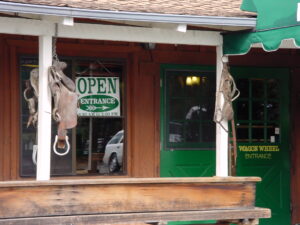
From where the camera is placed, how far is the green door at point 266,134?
10023mm

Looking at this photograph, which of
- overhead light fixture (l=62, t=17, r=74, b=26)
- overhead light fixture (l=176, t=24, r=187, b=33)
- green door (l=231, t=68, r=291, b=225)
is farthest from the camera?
green door (l=231, t=68, r=291, b=225)

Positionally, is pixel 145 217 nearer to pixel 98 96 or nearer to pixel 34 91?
pixel 34 91

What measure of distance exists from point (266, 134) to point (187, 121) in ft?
4.19

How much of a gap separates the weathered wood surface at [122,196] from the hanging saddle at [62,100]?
808 millimetres

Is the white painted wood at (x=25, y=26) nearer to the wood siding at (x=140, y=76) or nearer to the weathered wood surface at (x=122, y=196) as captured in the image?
the wood siding at (x=140, y=76)

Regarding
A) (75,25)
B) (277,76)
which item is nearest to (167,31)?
(75,25)

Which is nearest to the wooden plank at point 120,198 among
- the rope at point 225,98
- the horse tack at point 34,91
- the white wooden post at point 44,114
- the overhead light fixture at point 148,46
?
the white wooden post at point 44,114

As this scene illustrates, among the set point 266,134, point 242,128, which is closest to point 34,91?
point 242,128

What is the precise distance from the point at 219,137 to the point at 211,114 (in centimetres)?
147

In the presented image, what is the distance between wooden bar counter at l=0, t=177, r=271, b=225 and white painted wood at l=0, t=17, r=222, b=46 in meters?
1.71

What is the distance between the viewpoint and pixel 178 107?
9.66 m

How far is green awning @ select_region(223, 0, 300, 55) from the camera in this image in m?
7.57

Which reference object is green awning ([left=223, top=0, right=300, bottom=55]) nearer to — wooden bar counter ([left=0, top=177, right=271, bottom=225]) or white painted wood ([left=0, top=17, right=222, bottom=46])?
white painted wood ([left=0, top=17, right=222, bottom=46])

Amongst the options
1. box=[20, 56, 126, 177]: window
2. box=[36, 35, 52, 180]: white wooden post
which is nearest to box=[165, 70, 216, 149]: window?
box=[20, 56, 126, 177]: window
